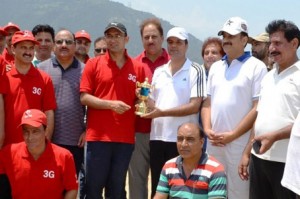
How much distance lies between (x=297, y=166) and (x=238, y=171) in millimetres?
1591

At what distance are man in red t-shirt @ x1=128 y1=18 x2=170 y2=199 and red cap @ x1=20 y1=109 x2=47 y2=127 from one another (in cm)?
166

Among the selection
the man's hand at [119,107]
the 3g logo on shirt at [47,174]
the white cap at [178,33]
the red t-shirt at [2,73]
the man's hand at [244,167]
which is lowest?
the 3g logo on shirt at [47,174]

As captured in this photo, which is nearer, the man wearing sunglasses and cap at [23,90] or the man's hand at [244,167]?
the man's hand at [244,167]

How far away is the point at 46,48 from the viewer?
25.2ft

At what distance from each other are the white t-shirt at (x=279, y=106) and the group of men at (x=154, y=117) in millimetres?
11

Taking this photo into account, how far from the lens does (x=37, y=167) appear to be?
5.37 meters

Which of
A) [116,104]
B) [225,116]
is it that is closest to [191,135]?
[225,116]

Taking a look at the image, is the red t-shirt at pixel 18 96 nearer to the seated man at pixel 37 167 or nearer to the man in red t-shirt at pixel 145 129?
the seated man at pixel 37 167

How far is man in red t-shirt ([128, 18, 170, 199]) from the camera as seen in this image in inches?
265

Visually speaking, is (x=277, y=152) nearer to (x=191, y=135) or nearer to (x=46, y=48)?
(x=191, y=135)

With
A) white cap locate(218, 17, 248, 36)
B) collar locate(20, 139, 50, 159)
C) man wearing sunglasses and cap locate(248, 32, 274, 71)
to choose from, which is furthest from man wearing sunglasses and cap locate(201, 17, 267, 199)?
man wearing sunglasses and cap locate(248, 32, 274, 71)

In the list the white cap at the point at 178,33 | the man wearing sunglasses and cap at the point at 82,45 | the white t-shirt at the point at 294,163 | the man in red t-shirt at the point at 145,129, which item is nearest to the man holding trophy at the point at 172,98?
the white cap at the point at 178,33

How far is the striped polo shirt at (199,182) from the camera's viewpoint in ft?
16.0

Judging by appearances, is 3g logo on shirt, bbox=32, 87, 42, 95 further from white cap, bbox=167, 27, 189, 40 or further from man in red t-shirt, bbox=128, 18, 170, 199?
white cap, bbox=167, 27, 189, 40
